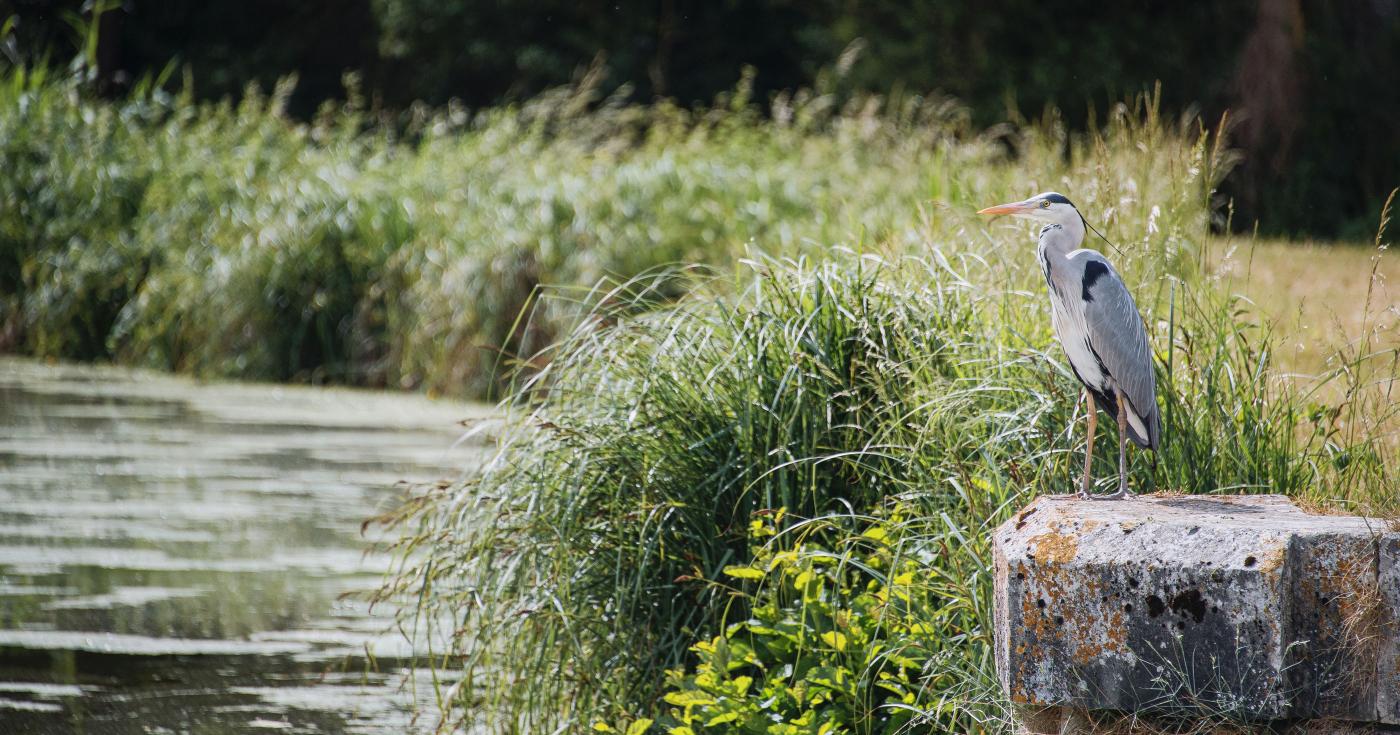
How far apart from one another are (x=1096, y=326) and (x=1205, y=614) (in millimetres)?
756

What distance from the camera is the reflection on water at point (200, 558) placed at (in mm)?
4938

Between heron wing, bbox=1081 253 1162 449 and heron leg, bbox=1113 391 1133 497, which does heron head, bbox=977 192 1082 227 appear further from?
heron leg, bbox=1113 391 1133 497

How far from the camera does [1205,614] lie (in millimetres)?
2693

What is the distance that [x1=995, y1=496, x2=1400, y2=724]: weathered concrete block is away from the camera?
8.65ft

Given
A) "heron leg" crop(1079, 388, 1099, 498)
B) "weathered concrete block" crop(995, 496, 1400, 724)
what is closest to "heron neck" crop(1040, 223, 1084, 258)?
"heron leg" crop(1079, 388, 1099, 498)

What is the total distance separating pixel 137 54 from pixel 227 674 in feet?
87.2

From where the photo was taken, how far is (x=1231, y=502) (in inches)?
121

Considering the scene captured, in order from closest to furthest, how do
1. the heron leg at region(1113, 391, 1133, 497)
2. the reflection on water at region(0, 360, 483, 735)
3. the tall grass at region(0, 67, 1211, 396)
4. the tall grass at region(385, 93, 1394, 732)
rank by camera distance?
the heron leg at region(1113, 391, 1133, 497), the tall grass at region(385, 93, 1394, 732), the reflection on water at region(0, 360, 483, 735), the tall grass at region(0, 67, 1211, 396)

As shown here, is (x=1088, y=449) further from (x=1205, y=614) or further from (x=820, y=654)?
(x=820, y=654)

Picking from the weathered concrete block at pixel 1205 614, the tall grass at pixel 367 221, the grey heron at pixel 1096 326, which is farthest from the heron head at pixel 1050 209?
the tall grass at pixel 367 221

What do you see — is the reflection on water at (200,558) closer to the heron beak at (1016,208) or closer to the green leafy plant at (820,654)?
the green leafy plant at (820,654)

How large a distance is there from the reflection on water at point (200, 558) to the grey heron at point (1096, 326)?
2.26 metres

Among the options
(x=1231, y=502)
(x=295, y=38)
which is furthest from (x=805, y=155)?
(x=295, y=38)

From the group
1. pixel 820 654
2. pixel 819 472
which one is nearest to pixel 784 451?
pixel 819 472
